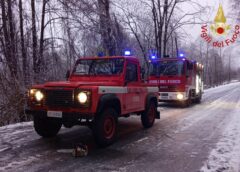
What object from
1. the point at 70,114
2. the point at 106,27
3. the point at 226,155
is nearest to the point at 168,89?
the point at 106,27

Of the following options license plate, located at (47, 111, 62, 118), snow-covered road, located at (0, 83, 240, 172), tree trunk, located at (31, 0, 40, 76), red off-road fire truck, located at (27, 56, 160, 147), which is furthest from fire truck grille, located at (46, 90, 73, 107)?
tree trunk, located at (31, 0, 40, 76)

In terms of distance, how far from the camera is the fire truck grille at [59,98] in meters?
6.56

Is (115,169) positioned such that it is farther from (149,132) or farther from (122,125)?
(122,125)

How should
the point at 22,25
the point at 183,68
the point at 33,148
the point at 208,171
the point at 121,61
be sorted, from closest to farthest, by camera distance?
the point at 208,171, the point at 33,148, the point at 121,61, the point at 22,25, the point at 183,68

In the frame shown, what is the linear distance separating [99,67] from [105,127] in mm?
2078

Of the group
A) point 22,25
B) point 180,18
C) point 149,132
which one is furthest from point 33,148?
point 180,18

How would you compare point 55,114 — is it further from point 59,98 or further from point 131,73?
point 131,73

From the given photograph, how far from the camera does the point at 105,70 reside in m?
8.19

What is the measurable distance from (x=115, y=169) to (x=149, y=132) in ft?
11.7

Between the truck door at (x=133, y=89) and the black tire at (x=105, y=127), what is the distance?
2.81 feet

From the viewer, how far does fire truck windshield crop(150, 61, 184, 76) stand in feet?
49.8

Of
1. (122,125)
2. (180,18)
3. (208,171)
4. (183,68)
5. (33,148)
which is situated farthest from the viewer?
(180,18)

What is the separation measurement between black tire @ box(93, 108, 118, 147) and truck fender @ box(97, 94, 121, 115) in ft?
0.43

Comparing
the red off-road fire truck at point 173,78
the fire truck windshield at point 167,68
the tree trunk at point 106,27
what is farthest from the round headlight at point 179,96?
the tree trunk at point 106,27
